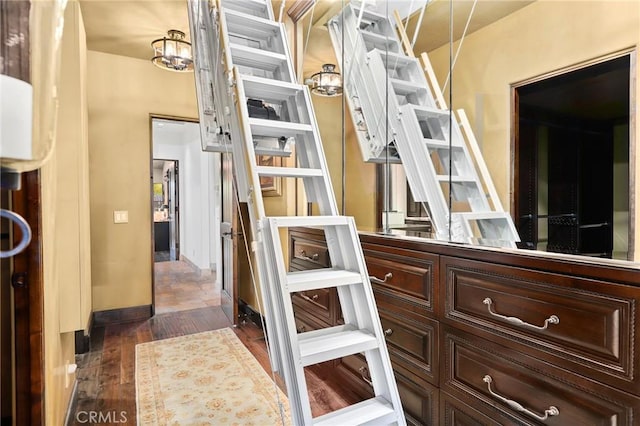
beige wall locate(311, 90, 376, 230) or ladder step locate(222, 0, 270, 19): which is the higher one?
ladder step locate(222, 0, 270, 19)

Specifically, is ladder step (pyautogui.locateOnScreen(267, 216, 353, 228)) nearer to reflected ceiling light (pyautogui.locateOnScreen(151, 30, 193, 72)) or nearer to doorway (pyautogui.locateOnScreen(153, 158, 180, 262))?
reflected ceiling light (pyautogui.locateOnScreen(151, 30, 193, 72))

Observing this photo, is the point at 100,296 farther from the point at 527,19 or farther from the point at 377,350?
the point at 527,19

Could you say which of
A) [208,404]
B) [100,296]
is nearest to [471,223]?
[208,404]

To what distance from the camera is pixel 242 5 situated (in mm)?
2432

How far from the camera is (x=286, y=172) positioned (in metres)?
1.65

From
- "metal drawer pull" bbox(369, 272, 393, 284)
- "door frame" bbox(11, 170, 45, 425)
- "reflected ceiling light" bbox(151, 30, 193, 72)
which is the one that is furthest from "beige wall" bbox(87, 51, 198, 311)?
"metal drawer pull" bbox(369, 272, 393, 284)

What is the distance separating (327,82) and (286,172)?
166cm

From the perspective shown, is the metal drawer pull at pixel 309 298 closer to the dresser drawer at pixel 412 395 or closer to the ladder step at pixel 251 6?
the dresser drawer at pixel 412 395

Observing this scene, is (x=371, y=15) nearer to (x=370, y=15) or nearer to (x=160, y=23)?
(x=370, y=15)

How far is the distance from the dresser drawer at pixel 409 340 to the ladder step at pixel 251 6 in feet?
6.56

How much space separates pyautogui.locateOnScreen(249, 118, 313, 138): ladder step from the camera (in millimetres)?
1697

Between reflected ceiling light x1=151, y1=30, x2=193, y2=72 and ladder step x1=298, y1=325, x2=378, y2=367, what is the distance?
2.74 meters

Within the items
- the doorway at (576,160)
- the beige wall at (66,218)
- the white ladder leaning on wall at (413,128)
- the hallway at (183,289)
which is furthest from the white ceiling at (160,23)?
the hallway at (183,289)

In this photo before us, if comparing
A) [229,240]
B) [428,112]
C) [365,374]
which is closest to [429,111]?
[428,112]
